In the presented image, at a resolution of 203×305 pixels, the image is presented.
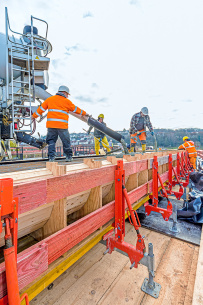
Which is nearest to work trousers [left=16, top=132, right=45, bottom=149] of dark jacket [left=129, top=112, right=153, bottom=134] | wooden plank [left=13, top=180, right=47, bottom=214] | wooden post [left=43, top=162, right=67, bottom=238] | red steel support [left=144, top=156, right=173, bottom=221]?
dark jacket [left=129, top=112, right=153, bottom=134]

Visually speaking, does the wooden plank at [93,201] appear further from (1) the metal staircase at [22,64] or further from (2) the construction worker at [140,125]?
(2) the construction worker at [140,125]

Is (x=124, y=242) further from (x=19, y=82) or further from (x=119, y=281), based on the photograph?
(x=19, y=82)

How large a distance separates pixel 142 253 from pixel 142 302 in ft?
1.43

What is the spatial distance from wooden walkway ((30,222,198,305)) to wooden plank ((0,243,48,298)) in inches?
30.3

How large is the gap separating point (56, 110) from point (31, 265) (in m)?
2.84

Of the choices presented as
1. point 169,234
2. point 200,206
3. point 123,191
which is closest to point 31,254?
point 123,191

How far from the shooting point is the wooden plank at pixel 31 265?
0.99 m

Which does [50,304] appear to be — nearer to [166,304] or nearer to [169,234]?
[166,304]

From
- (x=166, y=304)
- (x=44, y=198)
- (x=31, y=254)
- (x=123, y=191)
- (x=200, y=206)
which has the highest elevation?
(x=44, y=198)

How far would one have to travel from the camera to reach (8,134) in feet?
18.0

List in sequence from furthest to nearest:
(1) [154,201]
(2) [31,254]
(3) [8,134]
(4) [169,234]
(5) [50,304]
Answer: (3) [8,134] → (1) [154,201] → (4) [169,234] → (5) [50,304] → (2) [31,254]

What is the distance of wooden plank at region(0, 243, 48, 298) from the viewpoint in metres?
0.99

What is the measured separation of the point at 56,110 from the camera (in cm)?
333

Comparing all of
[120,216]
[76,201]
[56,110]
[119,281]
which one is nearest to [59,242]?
[76,201]
